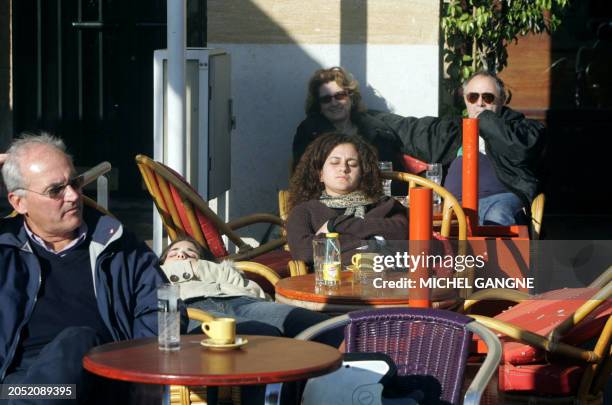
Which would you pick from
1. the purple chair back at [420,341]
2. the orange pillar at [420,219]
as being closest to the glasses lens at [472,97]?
the orange pillar at [420,219]

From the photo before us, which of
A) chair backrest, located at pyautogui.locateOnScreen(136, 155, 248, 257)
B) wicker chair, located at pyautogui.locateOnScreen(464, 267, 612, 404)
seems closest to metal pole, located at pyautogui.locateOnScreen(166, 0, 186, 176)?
chair backrest, located at pyautogui.locateOnScreen(136, 155, 248, 257)

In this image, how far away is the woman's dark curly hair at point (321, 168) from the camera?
Result: 6023 mm

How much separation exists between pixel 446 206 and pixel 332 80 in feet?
4.69

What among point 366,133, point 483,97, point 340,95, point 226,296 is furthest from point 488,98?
point 226,296

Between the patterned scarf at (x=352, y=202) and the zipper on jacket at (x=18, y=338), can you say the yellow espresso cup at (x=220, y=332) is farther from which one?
the patterned scarf at (x=352, y=202)

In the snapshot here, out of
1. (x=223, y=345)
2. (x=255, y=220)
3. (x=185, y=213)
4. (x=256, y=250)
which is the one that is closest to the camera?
(x=223, y=345)

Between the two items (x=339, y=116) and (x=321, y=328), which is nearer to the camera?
(x=321, y=328)

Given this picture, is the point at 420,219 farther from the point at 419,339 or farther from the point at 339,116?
the point at 339,116

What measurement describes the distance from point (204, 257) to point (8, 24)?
529cm

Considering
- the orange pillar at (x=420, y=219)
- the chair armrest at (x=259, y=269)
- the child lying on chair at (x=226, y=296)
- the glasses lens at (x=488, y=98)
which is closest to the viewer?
the orange pillar at (x=420, y=219)

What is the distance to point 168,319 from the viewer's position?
3762 millimetres

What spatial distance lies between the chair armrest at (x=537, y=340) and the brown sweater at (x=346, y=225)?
4.60 ft

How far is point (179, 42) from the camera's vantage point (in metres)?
6.59

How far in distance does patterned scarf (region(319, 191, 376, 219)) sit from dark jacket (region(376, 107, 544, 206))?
1569mm
